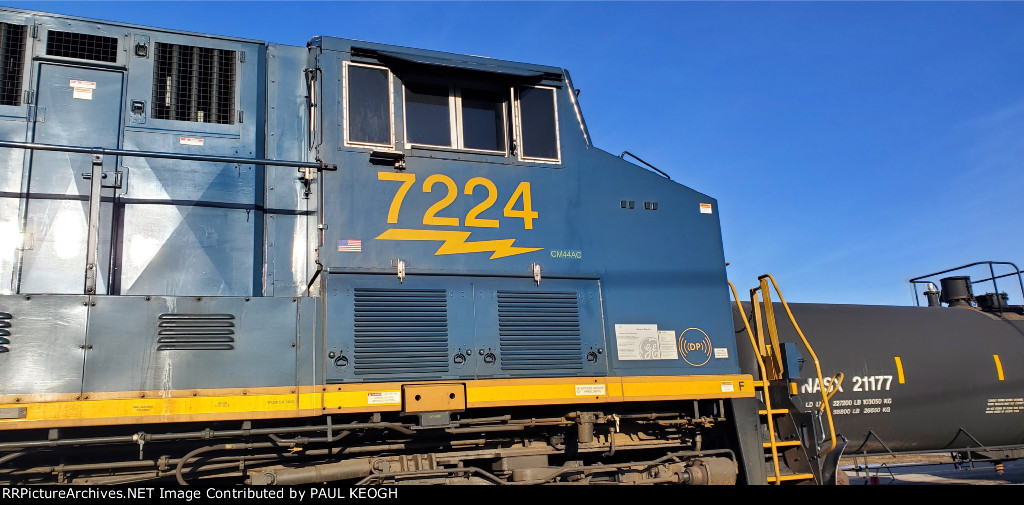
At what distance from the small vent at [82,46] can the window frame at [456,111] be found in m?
2.74

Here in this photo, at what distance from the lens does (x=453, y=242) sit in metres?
6.74

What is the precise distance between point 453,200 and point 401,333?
4.47ft

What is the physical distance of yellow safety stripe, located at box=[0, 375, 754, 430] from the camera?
5.35 m

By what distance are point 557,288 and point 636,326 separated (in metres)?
0.90

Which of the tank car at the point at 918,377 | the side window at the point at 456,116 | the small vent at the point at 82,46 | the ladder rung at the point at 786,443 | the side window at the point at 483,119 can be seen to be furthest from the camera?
the tank car at the point at 918,377

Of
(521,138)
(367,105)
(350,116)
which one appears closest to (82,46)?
(350,116)

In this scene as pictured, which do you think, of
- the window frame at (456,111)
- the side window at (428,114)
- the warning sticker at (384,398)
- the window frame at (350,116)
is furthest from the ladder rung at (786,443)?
the window frame at (350,116)

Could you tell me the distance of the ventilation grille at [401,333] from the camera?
626 centimetres

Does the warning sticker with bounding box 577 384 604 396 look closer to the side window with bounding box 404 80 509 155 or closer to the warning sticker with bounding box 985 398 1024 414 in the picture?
the side window with bounding box 404 80 509 155

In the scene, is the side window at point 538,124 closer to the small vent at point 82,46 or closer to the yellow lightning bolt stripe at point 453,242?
the yellow lightning bolt stripe at point 453,242

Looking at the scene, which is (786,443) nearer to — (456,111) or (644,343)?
(644,343)

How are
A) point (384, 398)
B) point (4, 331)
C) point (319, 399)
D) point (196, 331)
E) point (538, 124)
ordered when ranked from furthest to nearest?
point (538, 124) → point (384, 398) → point (319, 399) → point (196, 331) → point (4, 331)

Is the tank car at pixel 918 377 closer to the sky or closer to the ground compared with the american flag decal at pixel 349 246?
closer to the ground

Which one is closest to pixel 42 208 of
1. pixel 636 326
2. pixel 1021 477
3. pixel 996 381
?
pixel 636 326
